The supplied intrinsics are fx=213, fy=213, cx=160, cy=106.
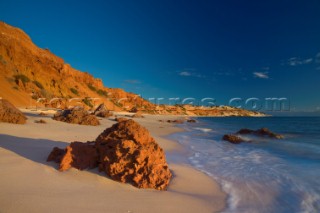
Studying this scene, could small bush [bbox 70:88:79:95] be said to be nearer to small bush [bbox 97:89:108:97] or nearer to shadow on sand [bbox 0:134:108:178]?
small bush [bbox 97:89:108:97]

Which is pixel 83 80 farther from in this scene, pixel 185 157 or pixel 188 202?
pixel 188 202

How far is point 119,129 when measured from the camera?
4.61 metres

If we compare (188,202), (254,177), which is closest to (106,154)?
(188,202)

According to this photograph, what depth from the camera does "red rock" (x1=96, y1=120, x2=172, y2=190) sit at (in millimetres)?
3672

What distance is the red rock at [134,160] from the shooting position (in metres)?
3.67

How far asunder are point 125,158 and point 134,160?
18cm

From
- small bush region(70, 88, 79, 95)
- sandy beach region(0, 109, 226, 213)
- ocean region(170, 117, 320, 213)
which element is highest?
small bush region(70, 88, 79, 95)

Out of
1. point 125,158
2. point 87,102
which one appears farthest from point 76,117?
point 87,102

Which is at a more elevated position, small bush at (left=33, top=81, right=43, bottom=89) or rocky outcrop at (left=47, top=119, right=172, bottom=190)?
small bush at (left=33, top=81, right=43, bottom=89)

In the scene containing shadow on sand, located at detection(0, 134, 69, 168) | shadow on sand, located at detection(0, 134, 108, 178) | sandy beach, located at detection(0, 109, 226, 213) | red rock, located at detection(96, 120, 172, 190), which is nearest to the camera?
sandy beach, located at detection(0, 109, 226, 213)

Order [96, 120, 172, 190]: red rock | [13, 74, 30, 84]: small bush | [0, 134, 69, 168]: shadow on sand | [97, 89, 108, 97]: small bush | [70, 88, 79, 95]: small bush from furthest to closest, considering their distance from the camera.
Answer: [97, 89, 108, 97]: small bush, [70, 88, 79, 95]: small bush, [13, 74, 30, 84]: small bush, [0, 134, 69, 168]: shadow on sand, [96, 120, 172, 190]: red rock

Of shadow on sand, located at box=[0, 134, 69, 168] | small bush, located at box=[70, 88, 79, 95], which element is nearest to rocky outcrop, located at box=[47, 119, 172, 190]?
shadow on sand, located at box=[0, 134, 69, 168]

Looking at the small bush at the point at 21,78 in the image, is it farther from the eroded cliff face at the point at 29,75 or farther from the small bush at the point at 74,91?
the small bush at the point at 74,91

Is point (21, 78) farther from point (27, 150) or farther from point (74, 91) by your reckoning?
point (27, 150)
